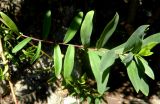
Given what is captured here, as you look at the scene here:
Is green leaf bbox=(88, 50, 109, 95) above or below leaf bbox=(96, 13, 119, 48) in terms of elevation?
below

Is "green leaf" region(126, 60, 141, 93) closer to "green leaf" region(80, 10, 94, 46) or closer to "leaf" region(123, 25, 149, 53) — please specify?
"leaf" region(123, 25, 149, 53)

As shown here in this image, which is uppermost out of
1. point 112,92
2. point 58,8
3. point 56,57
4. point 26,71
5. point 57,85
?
point 58,8

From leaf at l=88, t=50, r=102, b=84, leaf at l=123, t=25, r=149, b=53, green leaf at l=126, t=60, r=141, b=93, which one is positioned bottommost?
green leaf at l=126, t=60, r=141, b=93

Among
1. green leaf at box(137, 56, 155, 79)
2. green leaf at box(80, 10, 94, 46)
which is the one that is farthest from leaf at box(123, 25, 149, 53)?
green leaf at box(80, 10, 94, 46)

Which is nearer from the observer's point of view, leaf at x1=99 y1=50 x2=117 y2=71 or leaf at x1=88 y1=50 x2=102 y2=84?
leaf at x1=99 y1=50 x2=117 y2=71

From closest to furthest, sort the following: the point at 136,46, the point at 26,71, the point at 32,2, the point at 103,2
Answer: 1. the point at 136,46
2. the point at 26,71
3. the point at 32,2
4. the point at 103,2

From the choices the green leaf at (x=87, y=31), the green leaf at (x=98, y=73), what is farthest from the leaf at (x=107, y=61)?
the green leaf at (x=87, y=31)

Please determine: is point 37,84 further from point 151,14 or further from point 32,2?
point 151,14

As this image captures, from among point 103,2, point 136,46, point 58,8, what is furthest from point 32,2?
point 136,46
